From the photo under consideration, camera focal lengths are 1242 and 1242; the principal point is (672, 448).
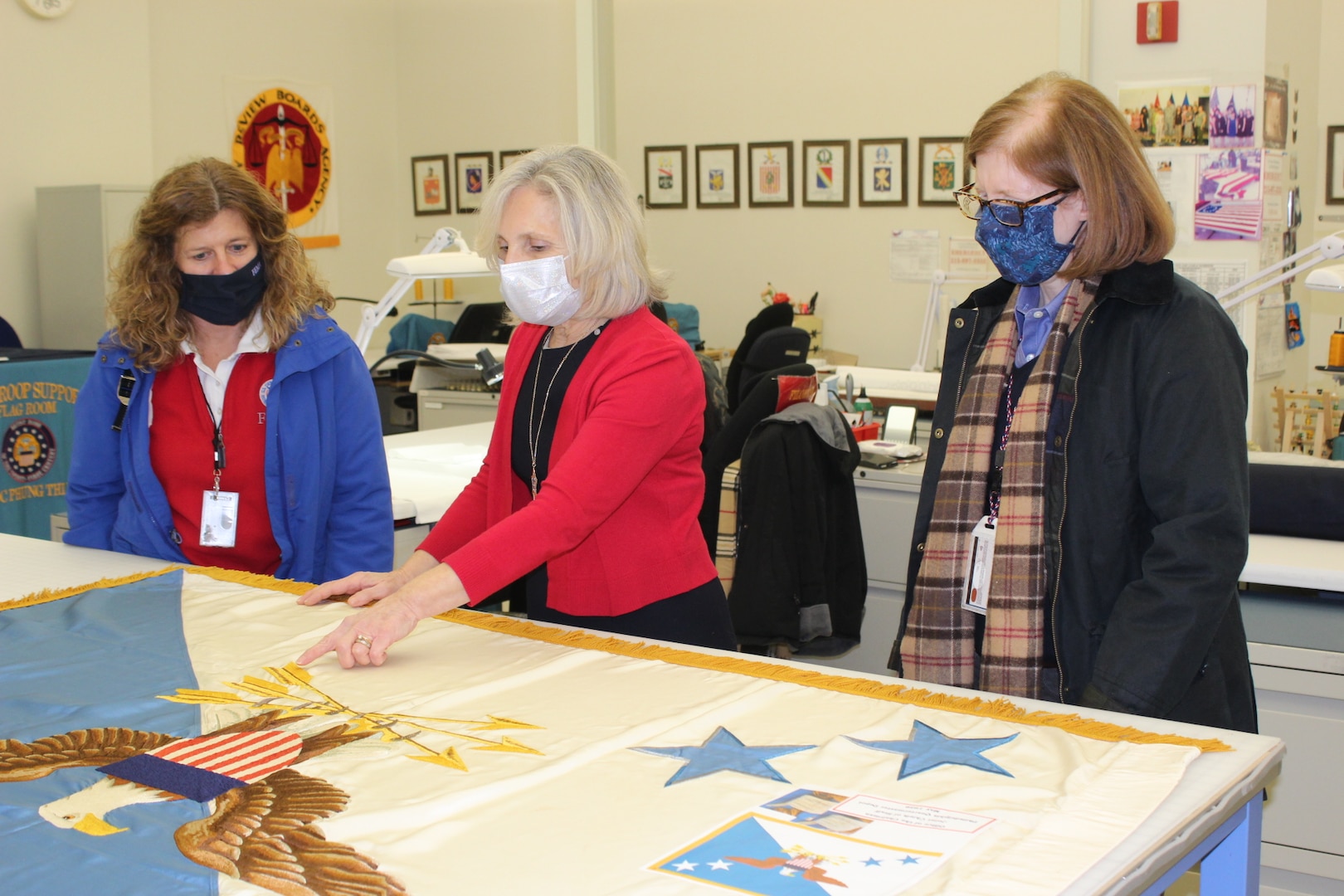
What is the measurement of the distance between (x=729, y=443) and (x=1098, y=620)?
1820mm

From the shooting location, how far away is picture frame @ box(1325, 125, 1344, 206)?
Answer: 5738 millimetres

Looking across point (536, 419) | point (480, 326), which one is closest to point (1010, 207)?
point (536, 419)

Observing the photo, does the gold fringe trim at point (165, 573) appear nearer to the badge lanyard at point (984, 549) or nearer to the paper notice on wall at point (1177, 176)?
the badge lanyard at point (984, 549)

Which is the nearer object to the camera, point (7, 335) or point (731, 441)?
point (731, 441)

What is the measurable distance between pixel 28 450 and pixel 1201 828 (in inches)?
169

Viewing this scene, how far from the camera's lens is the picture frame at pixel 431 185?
865cm

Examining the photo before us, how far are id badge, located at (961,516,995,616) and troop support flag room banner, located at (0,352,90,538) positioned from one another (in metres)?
3.65

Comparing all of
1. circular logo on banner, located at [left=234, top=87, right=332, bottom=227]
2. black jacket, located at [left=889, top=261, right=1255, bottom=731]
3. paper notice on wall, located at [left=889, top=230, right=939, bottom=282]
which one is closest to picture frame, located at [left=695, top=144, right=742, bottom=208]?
paper notice on wall, located at [left=889, top=230, right=939, bottom=282]

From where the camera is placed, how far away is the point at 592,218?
5.78 feet

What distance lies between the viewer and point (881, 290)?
6.69 meters

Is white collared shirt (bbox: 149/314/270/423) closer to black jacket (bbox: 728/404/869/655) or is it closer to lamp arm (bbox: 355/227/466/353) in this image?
lamp arm (bbox: 355/227/466/353)

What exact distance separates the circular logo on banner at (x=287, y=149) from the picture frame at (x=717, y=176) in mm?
2566

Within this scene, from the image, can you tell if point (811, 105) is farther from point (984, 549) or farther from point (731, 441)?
point (984, 549)

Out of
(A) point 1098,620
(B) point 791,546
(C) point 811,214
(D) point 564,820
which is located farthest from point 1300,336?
(D) point 564,820
